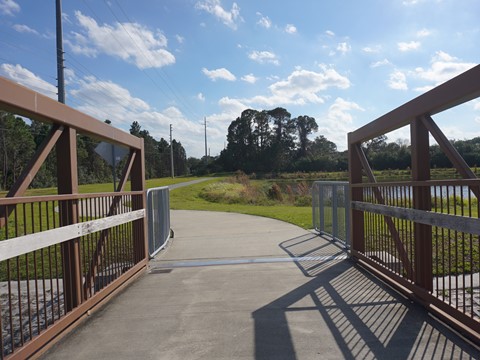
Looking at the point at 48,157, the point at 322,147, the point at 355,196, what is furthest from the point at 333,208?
the point at 322,147

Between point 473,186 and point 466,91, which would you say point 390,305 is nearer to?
point 473,186

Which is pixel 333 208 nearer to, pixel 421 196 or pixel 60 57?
pixel 421 196

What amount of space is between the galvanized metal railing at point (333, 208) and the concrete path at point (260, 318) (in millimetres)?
1079

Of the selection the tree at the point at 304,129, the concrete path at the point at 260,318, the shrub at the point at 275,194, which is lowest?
the concrete path at the point at 260,318

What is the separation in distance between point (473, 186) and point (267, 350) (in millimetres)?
2281

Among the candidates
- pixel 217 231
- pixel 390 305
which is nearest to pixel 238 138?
pixel 217 231

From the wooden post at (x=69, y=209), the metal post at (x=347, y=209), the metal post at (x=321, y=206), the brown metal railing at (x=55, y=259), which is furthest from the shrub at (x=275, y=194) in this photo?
the wooden post at (x=69, y=209)

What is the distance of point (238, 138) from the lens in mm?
103812

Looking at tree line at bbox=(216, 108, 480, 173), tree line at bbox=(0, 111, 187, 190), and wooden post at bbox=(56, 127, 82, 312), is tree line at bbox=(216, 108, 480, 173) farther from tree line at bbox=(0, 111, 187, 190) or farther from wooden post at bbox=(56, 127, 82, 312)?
wooden post at bbox=(56, 127, 82, 312)

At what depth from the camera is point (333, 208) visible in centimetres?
898

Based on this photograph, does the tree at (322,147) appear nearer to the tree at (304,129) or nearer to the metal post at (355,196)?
the tree at (304,129)

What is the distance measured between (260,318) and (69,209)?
2.32 m

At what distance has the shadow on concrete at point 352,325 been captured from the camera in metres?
3.44

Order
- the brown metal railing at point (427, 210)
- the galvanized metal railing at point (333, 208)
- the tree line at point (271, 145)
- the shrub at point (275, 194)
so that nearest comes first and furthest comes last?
1. the brown metal railing at point (427, 210)
2. the galvanized metal railing at point (333, 208)
3. the shrub at point (275, 194)
4. the tree line at point (271, 145)
